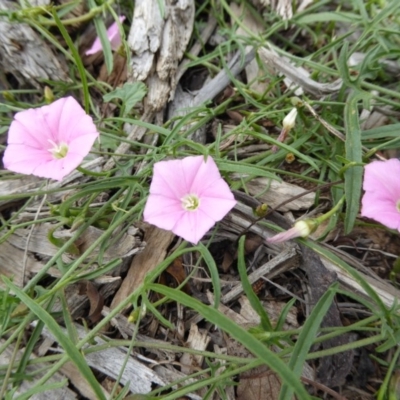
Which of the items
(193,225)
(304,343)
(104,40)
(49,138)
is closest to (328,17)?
(104,40)

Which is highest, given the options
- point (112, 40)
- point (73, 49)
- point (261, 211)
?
point (73, 49)

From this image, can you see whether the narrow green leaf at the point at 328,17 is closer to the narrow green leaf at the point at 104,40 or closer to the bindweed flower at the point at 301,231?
the narrow green leaf at the point at 104,40

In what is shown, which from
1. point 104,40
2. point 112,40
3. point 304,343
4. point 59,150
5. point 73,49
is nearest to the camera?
point 304,343

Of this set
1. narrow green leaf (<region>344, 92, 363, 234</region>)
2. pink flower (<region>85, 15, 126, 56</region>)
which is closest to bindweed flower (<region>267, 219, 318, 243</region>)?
narrow green leaf (<region>344, 92, 363, 234</region>)

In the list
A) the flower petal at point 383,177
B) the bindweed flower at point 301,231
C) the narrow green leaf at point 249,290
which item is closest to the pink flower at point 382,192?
the flower petal at point 383,177

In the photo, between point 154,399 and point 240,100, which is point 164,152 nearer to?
point 240,100

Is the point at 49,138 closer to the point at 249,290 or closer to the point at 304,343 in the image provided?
the point at 249,290

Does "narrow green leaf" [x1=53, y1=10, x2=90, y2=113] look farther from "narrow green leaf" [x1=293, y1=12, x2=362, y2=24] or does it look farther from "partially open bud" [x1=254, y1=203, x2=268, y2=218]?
"narrow green leaf" [x1=293, y1=12, x2=362, y2=24]
